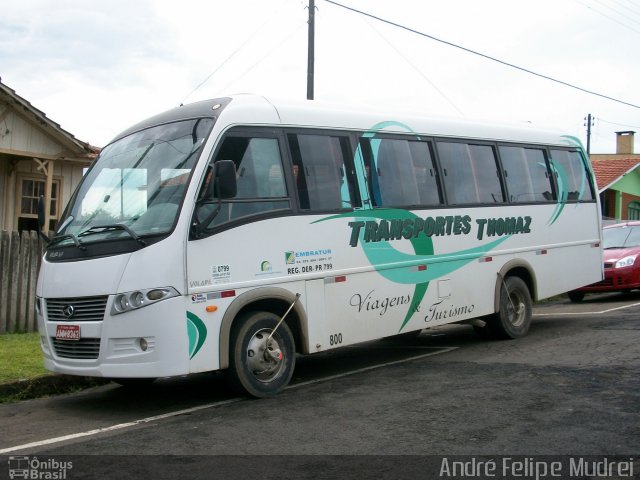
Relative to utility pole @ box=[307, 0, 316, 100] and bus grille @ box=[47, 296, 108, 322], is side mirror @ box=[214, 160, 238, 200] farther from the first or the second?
utility pole @ box=[307, 0, 316, 100]

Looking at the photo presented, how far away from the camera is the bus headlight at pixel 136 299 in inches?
266

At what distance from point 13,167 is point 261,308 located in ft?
40.6

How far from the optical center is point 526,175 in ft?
37.4

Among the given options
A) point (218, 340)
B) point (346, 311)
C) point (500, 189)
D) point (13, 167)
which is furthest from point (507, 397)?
point (13, 167)

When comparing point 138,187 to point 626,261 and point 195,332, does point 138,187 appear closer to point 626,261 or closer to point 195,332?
point 195,332

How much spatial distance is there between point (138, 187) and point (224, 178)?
0.97 meters

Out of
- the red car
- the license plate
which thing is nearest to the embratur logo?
the license plate

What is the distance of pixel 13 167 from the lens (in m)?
17.8

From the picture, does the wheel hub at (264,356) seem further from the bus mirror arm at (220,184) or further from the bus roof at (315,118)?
the bus roof at (315,118)

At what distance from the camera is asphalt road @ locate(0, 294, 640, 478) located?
5.67m

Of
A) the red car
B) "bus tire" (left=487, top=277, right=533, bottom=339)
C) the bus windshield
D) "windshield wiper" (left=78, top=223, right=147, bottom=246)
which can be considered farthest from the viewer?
the red car

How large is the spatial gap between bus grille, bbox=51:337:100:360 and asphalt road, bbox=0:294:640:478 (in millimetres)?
595

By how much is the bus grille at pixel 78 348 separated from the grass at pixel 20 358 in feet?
4.00

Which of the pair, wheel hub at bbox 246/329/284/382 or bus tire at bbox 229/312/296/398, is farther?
wheel hub at bbox 246/329/284/382
